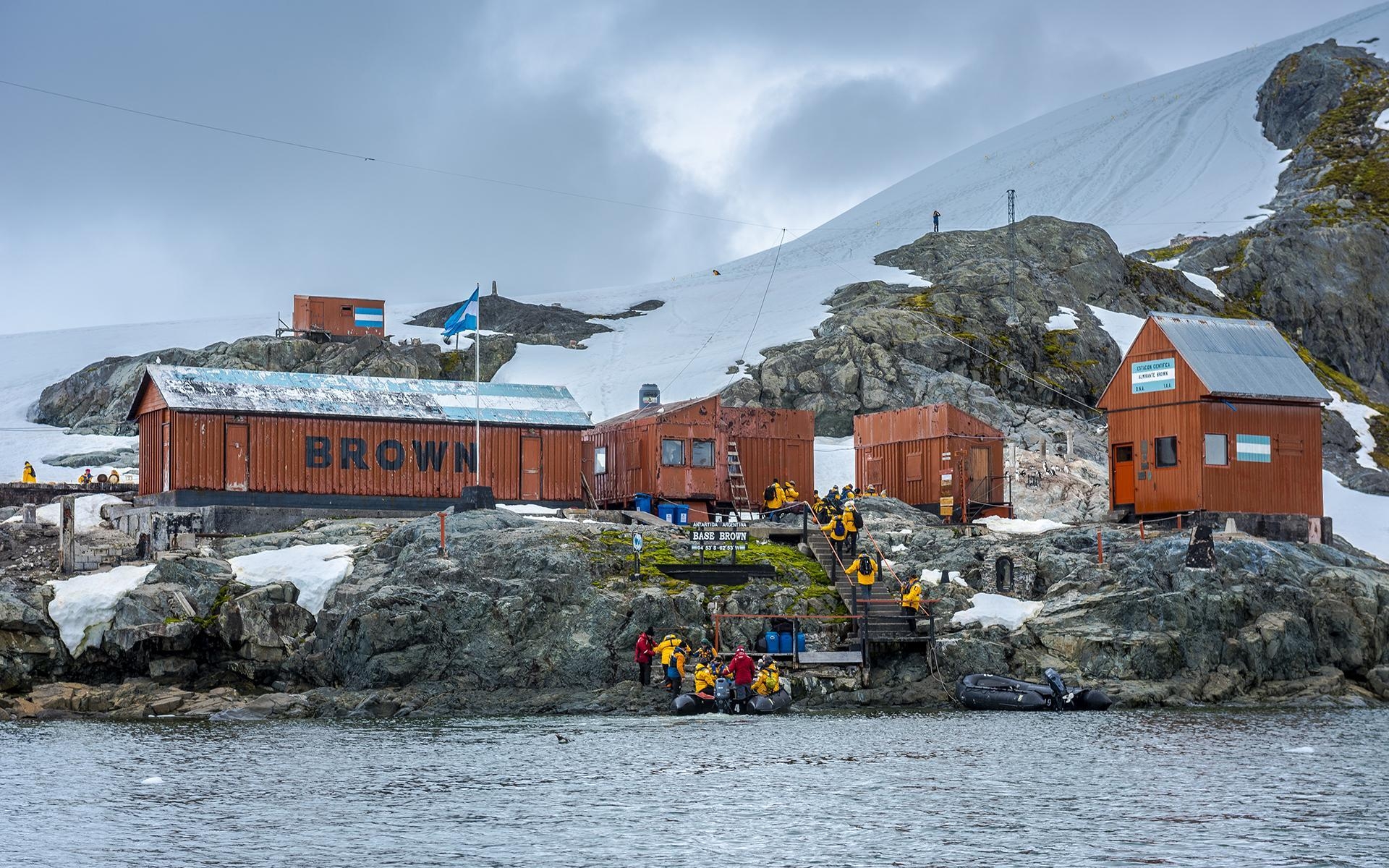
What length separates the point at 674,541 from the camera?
140 feet

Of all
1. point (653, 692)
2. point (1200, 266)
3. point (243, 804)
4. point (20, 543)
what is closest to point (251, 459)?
point (20, 543)

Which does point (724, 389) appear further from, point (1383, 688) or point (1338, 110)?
point (1338, 110)

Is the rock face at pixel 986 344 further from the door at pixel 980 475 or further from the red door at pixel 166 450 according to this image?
the red door at pixel 166 450

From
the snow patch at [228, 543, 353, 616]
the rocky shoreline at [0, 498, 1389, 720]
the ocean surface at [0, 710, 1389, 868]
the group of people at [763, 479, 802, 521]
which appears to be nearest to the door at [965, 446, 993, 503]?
the group of people at [763, 479, 802, 521]

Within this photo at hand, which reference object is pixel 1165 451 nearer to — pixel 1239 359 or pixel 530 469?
pixel 1239 359

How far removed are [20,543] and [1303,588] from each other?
127 ft

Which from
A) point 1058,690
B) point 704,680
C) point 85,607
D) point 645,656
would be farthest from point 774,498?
point 85,607

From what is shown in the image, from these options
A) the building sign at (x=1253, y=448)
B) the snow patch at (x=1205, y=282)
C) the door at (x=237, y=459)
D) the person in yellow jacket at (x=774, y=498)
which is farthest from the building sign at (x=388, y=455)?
the snow patch at (x=1205, y=282)

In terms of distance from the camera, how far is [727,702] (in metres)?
35.4

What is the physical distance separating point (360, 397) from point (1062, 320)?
45158 millimetres

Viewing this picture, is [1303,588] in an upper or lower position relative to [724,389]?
lower

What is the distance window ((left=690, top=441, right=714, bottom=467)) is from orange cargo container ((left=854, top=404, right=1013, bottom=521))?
8.41 meters

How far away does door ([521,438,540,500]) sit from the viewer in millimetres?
52094

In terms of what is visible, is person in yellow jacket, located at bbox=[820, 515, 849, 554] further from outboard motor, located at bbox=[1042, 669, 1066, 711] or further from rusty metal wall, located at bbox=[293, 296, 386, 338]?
rusty metal wall, located at bbox=[293, 296, 386, 338]
